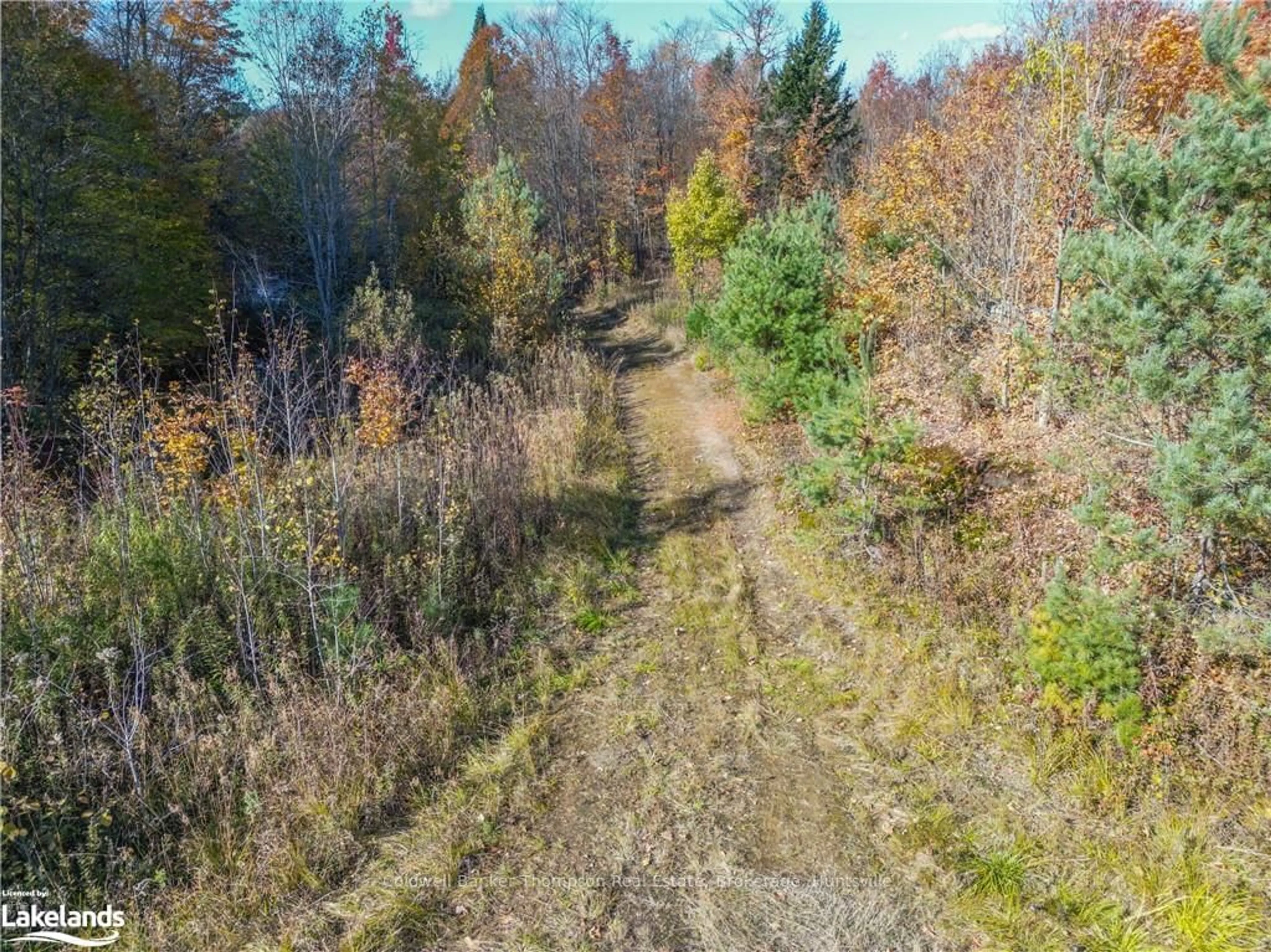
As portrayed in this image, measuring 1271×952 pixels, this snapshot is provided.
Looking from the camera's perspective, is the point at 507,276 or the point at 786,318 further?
the point at 507,276

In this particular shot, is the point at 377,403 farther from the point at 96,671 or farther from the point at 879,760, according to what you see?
the point at 879,760

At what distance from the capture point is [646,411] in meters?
14.4

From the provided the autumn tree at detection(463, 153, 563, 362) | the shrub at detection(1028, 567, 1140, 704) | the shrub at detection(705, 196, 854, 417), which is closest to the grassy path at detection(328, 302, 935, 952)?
the shrub at detection(1028, 567, 1140, 704)

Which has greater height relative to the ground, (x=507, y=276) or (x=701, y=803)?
(x=507, y=276)

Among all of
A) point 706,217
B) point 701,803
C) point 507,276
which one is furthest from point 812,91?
point 701,803

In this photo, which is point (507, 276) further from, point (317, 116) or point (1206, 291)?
point (1206, 291)

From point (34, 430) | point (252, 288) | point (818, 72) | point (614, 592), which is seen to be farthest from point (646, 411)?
point (818, 72)

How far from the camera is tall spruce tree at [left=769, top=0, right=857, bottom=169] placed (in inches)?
848

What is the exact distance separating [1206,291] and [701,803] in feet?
14.4

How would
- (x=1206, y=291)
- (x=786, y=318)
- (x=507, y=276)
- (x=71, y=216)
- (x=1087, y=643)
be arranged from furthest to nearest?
(x=507, y=276) < (x=71, y=216) < (x=786, y=318) < (x=1087, y=643) < (x=1206, y=291)

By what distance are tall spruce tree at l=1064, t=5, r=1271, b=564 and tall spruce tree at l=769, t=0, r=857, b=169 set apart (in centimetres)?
1908

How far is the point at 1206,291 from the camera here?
12.7 feet

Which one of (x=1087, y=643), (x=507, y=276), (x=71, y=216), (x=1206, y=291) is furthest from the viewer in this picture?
(x=507, y=276)

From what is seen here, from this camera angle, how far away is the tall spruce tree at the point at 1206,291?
3746mm
